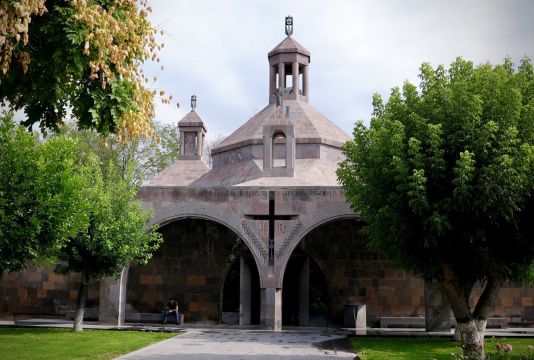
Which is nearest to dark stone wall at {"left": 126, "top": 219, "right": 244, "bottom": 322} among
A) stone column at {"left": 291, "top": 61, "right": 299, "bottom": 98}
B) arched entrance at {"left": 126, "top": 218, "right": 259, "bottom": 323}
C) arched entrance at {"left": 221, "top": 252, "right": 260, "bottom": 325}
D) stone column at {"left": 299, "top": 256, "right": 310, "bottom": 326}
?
arched entrance at {"left": 126, "top": 218, "right": 259, "bottom": 323}

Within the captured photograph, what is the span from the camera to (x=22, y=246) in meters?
13.0

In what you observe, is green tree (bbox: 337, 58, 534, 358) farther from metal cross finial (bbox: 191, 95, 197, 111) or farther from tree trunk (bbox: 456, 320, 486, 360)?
metal cross finial (bbox: 191, 95, 197, 111)

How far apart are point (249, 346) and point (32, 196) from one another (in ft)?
20.6

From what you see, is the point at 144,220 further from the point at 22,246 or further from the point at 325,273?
the point at 325,273

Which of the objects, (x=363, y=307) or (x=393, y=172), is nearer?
(x=393, y=172)

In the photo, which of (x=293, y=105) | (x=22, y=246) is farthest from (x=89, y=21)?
(x=293, y=105)

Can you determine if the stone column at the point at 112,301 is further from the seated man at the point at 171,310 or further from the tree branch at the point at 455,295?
the tree branch at the point at 455,295

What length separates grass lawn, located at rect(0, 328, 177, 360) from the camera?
39.7 ft

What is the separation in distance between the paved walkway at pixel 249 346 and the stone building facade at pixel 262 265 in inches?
83.8

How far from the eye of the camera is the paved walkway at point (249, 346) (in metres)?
12.2

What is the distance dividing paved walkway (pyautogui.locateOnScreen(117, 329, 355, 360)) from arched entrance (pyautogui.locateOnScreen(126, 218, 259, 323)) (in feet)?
13.1

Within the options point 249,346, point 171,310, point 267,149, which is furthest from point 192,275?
point 249,346

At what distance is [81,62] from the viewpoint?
306 inches

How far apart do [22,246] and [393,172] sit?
336 inches
